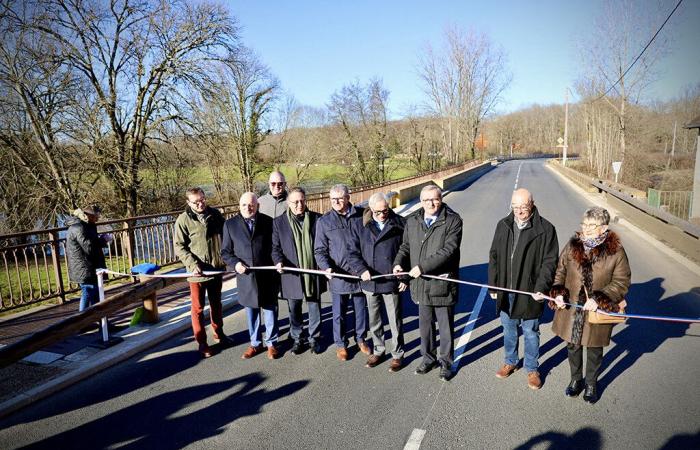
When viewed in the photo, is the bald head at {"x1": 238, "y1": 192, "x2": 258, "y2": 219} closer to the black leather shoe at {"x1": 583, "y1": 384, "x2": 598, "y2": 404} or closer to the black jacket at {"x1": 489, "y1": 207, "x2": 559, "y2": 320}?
the black jacket at {"x1": 489, "y1": 207, "x2": 559, "y2": 320}

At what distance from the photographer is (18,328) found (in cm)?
593

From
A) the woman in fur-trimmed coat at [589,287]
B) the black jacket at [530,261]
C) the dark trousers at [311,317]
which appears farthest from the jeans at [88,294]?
the woman in fur-trimmed coat at [589,287]

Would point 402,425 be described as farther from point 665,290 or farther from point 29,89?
point 29,89

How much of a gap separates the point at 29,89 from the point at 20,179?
2811mm

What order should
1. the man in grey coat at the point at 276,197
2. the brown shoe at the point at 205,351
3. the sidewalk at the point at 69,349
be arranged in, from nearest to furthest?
the sidewalk at the point at 69,349 < the brown shoe at the point at 205,351 < the man in grey coat at the point at 276,197

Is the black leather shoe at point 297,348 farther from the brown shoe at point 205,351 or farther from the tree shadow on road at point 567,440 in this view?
the tree shadow on road at point 567,440

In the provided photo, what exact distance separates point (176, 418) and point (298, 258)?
6.90 feet

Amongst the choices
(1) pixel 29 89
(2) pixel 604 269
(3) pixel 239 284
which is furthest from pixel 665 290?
(1) pixel 29 89

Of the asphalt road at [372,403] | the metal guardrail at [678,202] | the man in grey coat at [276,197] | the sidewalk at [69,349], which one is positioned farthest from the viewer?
the metal guardrail at [678,202]

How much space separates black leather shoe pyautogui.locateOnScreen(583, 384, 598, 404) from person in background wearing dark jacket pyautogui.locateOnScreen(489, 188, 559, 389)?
42 centimetres

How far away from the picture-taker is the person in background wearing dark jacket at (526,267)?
13.5 ft

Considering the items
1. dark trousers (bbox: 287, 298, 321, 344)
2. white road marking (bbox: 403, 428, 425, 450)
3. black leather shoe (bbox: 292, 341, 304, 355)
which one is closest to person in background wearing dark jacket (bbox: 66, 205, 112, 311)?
dark trousers (bbox: 287, 298, 321, 344)

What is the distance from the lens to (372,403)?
157 inches

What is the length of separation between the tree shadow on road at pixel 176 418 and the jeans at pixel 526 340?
219 centimetres
